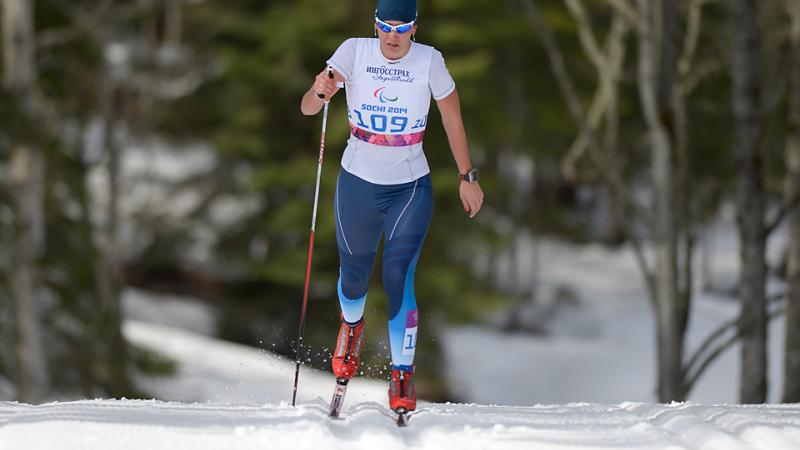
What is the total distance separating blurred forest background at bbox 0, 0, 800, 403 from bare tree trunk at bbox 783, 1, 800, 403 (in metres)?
0.02

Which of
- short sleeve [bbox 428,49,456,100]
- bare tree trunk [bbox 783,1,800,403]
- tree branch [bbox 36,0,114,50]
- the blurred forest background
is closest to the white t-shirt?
short sleeve [bbox 428,49,456,100]

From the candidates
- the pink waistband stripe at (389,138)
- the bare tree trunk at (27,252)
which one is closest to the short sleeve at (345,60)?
the pink waistband stripe at (389,138)

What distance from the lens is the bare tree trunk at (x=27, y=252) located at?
36.1ft

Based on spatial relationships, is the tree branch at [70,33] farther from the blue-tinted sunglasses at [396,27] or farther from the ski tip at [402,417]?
the ski tip at [402,417]

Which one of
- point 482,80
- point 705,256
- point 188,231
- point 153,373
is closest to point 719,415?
point 153,373

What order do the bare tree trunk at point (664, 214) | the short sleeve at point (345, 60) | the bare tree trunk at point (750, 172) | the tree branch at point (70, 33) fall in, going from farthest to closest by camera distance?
the tree branch at point (70, 33)
the bare tree trunk at point (664, 214)
the bare tree trunk at point (750, 172)
the short sleeve at point (345, 60)

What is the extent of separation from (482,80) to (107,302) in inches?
349

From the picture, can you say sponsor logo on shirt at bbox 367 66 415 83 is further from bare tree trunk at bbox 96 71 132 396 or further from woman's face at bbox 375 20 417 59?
A: bare tree trunk at bbox 96 71 132 396

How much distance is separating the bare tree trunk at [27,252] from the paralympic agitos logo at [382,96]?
790cm

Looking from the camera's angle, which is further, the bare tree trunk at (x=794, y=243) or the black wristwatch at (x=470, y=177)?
the bare tree trunk at (x=794, y=243)

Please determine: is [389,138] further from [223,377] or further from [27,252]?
[223,377]

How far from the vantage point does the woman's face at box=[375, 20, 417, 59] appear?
13.8ft

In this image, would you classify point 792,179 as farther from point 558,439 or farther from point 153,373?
point 153,373

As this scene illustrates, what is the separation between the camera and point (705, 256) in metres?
25.1
